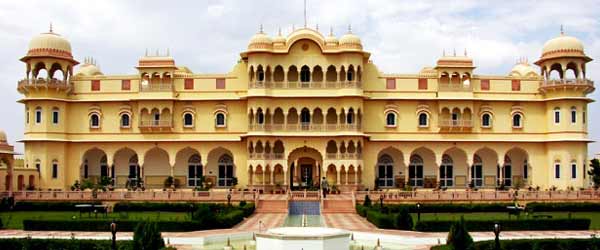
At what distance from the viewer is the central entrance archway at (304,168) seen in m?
40.1

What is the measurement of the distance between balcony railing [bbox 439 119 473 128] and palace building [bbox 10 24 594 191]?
69 millimetres

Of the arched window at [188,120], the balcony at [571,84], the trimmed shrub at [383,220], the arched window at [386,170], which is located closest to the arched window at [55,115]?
the arched window at [188,120]

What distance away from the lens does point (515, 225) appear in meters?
23.3

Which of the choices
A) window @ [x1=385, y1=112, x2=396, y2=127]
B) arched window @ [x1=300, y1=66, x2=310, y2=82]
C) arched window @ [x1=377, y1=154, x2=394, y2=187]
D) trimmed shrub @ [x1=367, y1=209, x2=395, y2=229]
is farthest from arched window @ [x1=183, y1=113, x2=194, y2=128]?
trimmed shrub @ [x1=367, y1=209, x2=395, y2=229]

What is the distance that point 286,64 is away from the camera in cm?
3959

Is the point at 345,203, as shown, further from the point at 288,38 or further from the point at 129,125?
the point at 129,125

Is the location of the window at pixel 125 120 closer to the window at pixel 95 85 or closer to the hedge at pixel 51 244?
the window at pixel 95 85

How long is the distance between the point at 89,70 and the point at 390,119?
70.4ft

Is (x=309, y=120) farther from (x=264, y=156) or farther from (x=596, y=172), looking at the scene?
(x=596, y=172)

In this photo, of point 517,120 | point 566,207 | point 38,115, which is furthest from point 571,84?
point 38,115

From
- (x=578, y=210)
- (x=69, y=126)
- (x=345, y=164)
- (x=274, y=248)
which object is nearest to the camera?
(x=274, y=248)

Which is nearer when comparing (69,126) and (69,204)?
(69,204)

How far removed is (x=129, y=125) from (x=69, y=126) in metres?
3.79

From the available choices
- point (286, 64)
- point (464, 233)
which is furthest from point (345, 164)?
point (464, 233)
